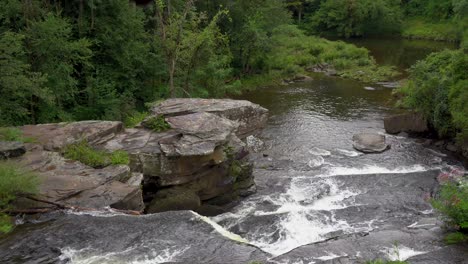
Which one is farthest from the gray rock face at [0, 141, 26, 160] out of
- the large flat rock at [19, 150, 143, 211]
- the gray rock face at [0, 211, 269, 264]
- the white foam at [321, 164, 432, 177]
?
the white foam at [321, 164, 432, 177]

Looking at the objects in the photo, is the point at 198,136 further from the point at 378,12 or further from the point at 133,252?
the point at 378,12

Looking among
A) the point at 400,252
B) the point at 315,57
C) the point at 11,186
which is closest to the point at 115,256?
the point at 11,186

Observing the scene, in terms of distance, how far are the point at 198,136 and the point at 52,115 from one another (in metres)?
9.73

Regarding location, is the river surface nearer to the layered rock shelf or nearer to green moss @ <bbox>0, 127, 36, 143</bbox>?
the layered rock shelf

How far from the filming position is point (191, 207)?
61.8 feet

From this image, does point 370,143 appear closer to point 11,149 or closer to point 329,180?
point 329,180

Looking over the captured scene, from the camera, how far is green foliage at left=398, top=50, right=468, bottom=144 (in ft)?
80.9

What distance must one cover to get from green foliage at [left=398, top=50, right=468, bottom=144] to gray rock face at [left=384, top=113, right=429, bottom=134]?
0.82 m

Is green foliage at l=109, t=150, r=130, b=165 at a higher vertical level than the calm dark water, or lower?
lower

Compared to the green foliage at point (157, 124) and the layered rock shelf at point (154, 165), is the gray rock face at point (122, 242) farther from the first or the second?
the green foliage at point (157, 124)

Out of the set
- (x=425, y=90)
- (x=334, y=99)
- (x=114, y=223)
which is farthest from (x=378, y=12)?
(x=114, y=223)

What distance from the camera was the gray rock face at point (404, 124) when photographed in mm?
29453

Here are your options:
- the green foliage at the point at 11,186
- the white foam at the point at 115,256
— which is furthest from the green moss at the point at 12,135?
the white foam at the point at 115,256

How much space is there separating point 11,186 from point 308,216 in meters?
10.5
